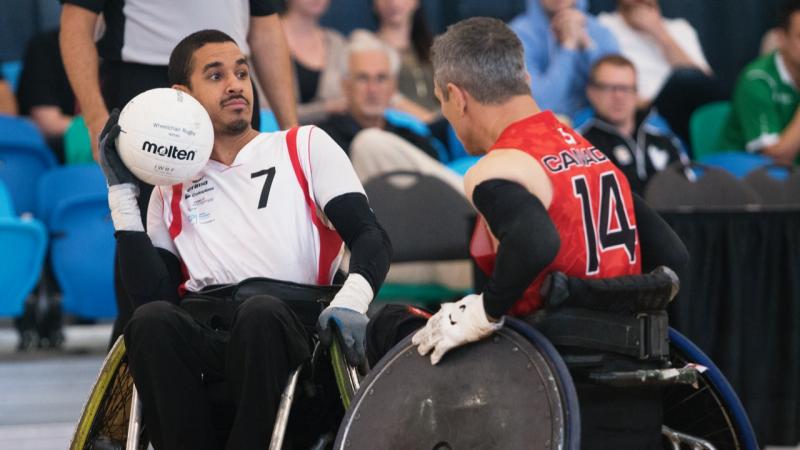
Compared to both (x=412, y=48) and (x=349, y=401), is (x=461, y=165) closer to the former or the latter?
(x=412, y=48)

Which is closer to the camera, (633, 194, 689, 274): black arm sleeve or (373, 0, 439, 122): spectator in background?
(633, 194, 689, 274): black arm sleeve

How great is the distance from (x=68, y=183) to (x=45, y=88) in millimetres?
757

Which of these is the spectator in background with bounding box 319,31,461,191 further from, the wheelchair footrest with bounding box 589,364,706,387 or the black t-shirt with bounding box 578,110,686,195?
the wheelchair footrest with bounding box 589,364,706,387

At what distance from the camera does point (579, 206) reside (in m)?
2.92

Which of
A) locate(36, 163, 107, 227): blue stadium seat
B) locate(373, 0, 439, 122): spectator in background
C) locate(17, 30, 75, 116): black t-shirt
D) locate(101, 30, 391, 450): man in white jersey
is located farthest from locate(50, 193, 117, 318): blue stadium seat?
locate(101, 30, 391, 450): man in white jersey

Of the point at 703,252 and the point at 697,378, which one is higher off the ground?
the point at 697,378

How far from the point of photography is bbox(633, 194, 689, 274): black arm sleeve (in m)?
3.15

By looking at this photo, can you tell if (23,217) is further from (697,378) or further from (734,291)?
(697,378)

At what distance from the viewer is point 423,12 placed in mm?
7906

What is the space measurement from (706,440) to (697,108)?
5.68 m

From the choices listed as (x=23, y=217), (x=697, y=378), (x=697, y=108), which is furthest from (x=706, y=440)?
(x=697, y=108)

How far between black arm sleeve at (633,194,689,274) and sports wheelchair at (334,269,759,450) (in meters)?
0.19

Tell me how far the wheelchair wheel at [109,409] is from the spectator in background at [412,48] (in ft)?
15.4

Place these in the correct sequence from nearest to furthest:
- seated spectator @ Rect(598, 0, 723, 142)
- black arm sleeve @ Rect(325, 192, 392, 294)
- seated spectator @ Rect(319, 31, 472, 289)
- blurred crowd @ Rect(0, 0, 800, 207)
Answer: black arm sleeve @ Rect(325, 192, 392, 294) → seated spectator @ Rect(319, 31, 472, 289) → blurred crowd @ Rect(0, 0, 800, 207) → seated spectator @ Rect(598, 0, 723, 142)
